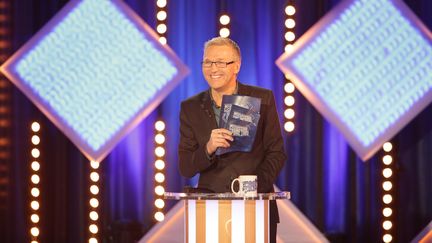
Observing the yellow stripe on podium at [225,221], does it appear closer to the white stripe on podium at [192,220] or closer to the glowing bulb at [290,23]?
the white stripe on podium at [192,220]

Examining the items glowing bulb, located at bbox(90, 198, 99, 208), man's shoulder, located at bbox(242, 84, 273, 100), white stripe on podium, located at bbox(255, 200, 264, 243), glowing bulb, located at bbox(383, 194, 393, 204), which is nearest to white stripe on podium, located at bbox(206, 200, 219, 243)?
white stripe on podium, located at bbox(255, 200, 264, 243)

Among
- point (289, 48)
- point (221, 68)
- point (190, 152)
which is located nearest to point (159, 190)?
point (289, 48)

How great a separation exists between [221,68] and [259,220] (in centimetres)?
59

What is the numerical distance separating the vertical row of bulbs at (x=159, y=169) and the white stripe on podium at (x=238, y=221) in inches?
81.9

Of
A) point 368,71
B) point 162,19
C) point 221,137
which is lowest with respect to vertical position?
point 221,137

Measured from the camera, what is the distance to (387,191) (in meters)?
4.76

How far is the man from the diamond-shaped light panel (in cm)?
163

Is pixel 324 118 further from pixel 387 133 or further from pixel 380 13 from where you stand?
pixel 380 13

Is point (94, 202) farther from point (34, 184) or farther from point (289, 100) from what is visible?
point (289, 100)

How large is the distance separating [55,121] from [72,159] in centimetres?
29

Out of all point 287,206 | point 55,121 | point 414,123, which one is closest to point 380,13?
point 414,123

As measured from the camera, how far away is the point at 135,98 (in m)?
4.87

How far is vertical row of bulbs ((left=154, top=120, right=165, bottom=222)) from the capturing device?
4.84 metres

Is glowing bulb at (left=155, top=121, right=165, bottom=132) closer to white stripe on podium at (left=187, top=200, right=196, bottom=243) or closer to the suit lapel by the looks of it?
the suit lapel
